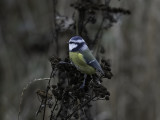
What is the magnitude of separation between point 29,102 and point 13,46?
0.87 m

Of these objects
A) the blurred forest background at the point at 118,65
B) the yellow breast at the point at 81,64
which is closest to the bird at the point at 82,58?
the yellow breast at the point at 81,64

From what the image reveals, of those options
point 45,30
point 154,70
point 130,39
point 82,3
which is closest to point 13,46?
point 45,30

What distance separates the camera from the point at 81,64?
2.32 m

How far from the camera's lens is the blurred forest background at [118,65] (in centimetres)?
407

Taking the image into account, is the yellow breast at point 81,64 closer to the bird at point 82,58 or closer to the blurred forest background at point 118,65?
the bird at point 82,58

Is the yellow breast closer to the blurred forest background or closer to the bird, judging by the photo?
the bird

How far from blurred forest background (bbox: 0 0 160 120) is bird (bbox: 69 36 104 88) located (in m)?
1.52

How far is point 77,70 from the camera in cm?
227

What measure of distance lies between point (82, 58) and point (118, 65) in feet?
5.88

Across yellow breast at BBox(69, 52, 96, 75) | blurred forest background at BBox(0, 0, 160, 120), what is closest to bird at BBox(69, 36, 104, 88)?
yellow breast at BBox(69, 52, 96, 75)

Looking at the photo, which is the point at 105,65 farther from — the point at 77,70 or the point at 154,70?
the point at 154,70

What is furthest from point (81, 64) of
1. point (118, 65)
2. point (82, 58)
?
point (118, 65)

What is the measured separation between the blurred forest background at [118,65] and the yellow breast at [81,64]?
60.5 inches

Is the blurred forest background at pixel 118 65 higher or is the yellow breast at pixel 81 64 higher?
the yellow breast at pixel 81 64
